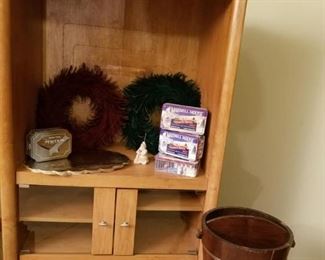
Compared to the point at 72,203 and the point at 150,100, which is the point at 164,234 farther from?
the point at 150,100

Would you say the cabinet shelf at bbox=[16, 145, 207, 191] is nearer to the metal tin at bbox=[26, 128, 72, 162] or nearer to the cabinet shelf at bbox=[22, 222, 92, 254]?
the metal tin at bbox=[26, 128, 72, 162]

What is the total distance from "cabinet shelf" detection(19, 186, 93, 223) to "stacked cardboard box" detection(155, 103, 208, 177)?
0.26m

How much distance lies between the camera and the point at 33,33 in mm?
1021

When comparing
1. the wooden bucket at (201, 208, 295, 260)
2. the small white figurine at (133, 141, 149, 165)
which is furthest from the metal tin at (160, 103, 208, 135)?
the wooden bucket at (201, 208, 295, 260)

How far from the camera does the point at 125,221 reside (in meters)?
0.97

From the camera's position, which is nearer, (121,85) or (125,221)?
(125,221)

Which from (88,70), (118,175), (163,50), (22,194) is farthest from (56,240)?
(163,50)

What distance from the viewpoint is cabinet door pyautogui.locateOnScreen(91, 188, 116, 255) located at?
0.93 meters

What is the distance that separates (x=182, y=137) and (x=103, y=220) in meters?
0.32

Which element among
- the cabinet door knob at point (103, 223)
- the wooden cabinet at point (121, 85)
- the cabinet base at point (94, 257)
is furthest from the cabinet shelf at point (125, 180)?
the cabinet base at point (94, 257)

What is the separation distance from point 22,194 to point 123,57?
0.54m

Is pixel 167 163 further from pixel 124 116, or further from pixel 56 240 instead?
pixel 56 240

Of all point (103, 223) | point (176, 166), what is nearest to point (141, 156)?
point (176, 166)

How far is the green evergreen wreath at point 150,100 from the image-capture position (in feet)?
3.58
